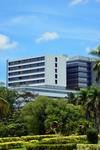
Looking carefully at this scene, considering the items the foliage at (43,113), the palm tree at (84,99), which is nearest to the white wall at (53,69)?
the foliage at (43,113)

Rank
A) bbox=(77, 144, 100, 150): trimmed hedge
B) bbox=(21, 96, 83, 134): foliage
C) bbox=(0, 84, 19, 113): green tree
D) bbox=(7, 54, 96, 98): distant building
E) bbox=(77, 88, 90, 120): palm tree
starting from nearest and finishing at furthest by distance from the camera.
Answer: bbox=(77, 144, 100, 150): trimmed hedge < bbox=(77, 88, 90, 120): palm tree < bbox=(21, 96, 83, 134): foliage < bbox=(0, 84, 19, 113): green tree < bbox=(7, 54, 96, 98): distant building

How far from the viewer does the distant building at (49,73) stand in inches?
5027

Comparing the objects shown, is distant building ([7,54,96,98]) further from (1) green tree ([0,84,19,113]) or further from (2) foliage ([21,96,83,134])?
(2) foliage ([21,96,83,134])

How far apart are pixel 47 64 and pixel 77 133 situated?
79568 mm

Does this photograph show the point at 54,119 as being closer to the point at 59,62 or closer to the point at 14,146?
the point at 14,146

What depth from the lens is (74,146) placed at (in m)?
31.1

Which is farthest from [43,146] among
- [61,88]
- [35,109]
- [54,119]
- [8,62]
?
[8,62]

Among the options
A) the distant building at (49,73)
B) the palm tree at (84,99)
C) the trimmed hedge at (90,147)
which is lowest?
the trimmed hedge at (90,147)

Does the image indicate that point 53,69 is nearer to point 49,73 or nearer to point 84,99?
point 49,73

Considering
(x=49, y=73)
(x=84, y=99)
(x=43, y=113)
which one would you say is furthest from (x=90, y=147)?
(x=49, y=73)

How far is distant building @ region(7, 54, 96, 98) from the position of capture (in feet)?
419

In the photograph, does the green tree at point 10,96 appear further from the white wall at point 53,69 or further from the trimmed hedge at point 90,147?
the trimmed hedge at point 90,147

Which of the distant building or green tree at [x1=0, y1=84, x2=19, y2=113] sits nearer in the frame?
green tree at [x1=0, y1=84, x2=19, y2=113]

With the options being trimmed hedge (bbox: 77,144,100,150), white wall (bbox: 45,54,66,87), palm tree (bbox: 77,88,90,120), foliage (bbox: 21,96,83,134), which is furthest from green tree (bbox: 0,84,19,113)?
trimmed hedge (bbox: 77,144,100,150)
